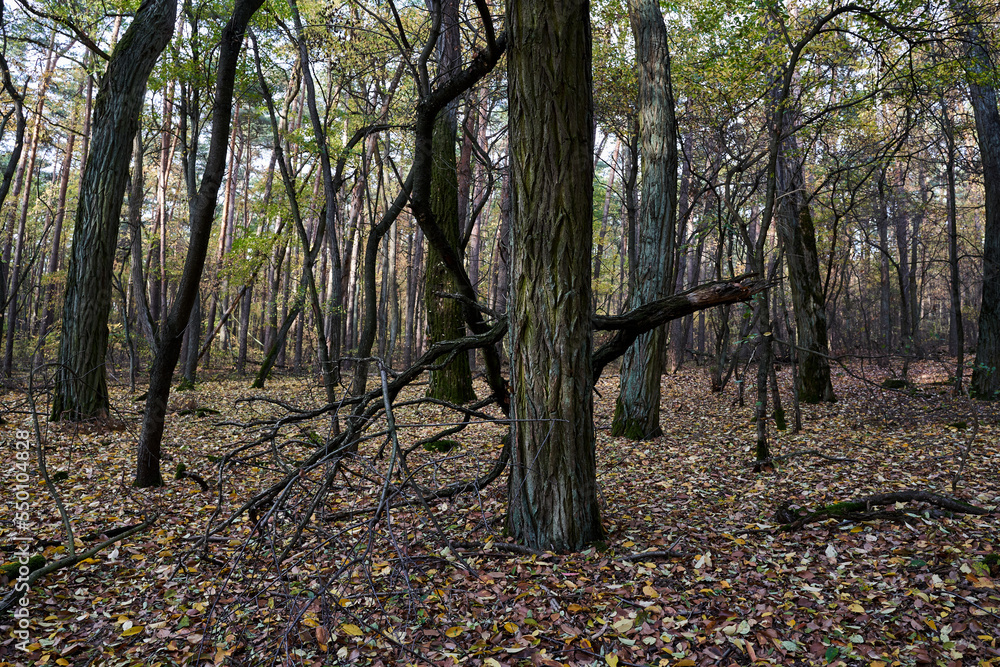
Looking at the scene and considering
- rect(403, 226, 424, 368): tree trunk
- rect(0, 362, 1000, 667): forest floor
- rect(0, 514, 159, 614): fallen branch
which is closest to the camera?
rect(0, 362, 1000, 667): forest floor

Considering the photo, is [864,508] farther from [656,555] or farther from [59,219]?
[59,219]

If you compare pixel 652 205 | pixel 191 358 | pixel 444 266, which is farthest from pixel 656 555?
pixel 191 358

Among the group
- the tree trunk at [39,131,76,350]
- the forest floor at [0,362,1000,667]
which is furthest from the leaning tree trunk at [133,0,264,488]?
the tree trunk at [39,131,76,350]

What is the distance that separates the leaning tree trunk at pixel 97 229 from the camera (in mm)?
6500

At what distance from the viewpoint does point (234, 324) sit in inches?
1280

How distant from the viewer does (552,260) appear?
3342 millimetres

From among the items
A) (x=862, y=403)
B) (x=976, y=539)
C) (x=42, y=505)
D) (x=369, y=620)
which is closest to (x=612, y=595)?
(x=369, y=620)

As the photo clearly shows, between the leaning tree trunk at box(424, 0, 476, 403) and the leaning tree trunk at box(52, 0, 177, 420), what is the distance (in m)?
3.95

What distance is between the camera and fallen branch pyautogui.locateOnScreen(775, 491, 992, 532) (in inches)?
147

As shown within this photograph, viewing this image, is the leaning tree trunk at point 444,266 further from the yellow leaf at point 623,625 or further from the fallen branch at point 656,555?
the yellow leaf at point 623,625

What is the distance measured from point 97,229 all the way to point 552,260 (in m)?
6.10

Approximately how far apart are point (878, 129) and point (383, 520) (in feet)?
44.0

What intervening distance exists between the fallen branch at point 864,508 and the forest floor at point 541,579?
0.14ft

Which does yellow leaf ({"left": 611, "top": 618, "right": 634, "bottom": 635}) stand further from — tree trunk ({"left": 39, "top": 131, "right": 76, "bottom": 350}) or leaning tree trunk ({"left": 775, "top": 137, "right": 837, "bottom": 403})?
tree trunk ({"left": 39, "top": 131, "right": 76, "bottom": 350})
